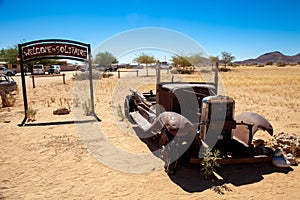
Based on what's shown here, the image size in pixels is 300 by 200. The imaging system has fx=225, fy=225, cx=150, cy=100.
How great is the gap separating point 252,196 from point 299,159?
83.5 inches

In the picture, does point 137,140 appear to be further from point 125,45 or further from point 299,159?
point 299,159

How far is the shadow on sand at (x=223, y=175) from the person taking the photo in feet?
12.9

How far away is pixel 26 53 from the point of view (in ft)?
28.5

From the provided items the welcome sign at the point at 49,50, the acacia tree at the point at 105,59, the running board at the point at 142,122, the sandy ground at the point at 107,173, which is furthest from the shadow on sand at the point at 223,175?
the acacia tree at the point at 105,59

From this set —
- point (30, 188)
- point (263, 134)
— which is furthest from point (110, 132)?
point (263, 134)

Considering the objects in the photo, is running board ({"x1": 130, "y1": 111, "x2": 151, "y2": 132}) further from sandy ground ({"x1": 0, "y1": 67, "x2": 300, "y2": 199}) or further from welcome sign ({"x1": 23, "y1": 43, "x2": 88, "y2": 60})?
welcome sign ({"x1": 23, "y1": 43, "x2": 88, "y2": 60})

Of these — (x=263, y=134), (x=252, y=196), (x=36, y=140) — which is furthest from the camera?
(x=263, y=134)

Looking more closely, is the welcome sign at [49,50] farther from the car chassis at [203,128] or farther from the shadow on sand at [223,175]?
the shadow on sand at [223,175]

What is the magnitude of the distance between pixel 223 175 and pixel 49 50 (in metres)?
7.83

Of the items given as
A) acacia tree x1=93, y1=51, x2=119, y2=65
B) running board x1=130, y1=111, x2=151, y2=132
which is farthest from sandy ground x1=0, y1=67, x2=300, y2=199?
acacia tree x1=93, y1=51, x2=119, y2=65

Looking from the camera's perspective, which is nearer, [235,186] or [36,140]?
[235,186]

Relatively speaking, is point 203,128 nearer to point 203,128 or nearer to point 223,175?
point 203,128

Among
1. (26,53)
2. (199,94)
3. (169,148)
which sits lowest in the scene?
(169,148)

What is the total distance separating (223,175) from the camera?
14.0ft
